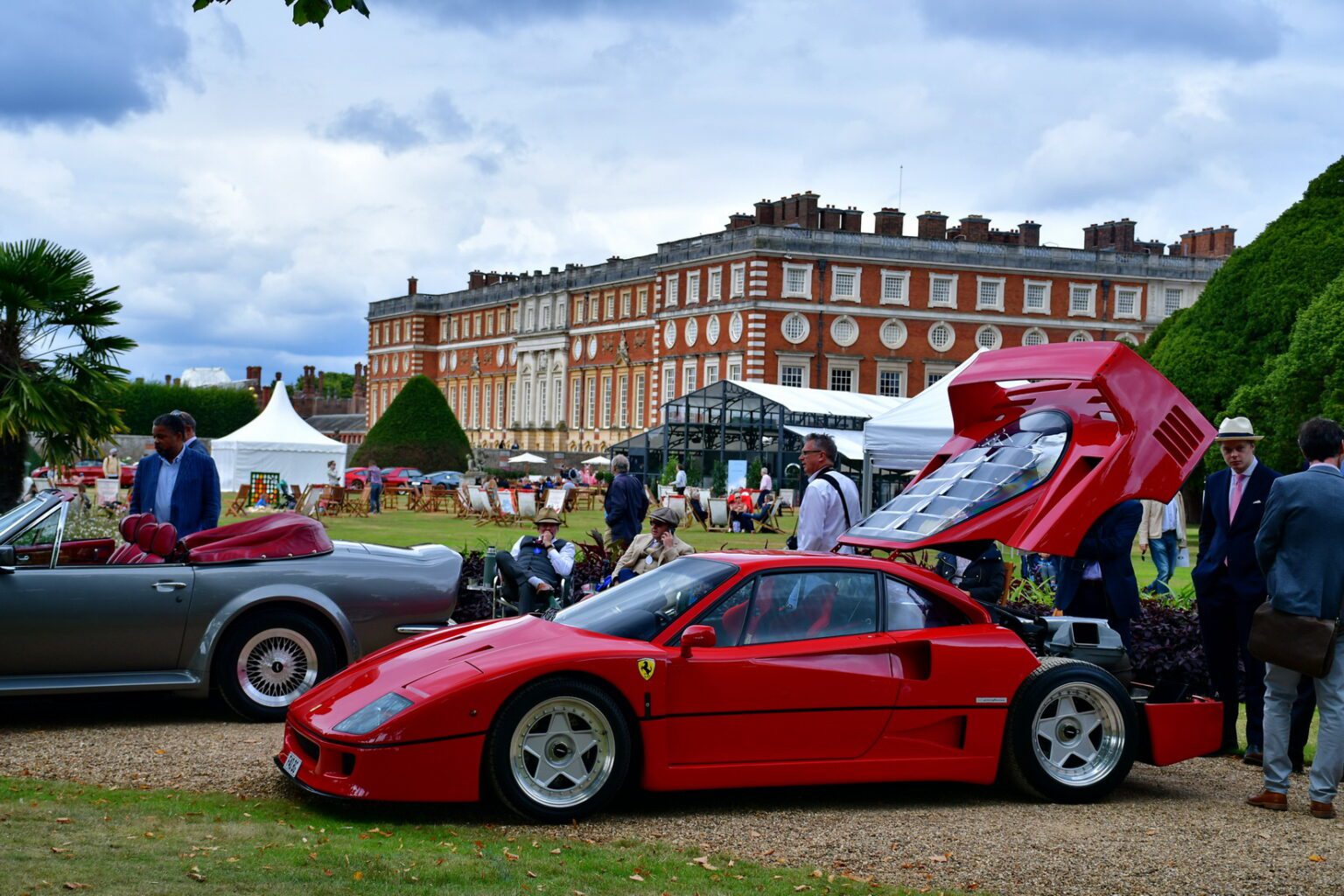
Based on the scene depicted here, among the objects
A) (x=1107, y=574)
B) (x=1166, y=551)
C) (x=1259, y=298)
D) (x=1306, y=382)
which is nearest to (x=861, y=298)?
(x=1259, y=298)

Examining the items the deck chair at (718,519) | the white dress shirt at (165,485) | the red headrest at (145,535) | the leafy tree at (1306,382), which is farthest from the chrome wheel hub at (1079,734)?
the deck chair at (718,519)

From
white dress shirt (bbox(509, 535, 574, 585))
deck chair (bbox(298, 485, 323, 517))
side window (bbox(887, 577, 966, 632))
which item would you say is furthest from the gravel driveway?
deck chair (bbox(298, 485, 323, 517))

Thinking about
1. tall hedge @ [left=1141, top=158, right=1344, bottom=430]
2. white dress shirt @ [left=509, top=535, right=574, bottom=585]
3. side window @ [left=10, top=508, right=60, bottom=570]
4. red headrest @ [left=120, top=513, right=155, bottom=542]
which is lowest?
white dress shirt @ [left=509, top=535, right=574, bottom=585]

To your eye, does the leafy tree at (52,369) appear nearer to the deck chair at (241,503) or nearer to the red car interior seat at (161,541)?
the red car interior seat at (161,541)

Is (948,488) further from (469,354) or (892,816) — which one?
(469,354)

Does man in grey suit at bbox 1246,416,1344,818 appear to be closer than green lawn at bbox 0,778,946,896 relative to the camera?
No

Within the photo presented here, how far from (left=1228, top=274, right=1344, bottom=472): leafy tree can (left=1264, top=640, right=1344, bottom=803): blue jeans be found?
19186mm

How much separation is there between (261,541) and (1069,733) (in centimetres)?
502

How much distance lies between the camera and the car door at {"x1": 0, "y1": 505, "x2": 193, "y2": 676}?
328 inches

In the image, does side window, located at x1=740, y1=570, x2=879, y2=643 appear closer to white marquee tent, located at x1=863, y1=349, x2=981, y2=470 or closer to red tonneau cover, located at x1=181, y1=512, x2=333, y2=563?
red tonneau cover, located at x1=181, y1=512, x2=333, y2=563

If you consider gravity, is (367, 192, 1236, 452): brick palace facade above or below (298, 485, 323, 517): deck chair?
above

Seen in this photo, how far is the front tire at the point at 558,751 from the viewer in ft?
21.3

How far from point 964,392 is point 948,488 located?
104cm

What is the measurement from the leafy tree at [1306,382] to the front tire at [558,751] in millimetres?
21457
